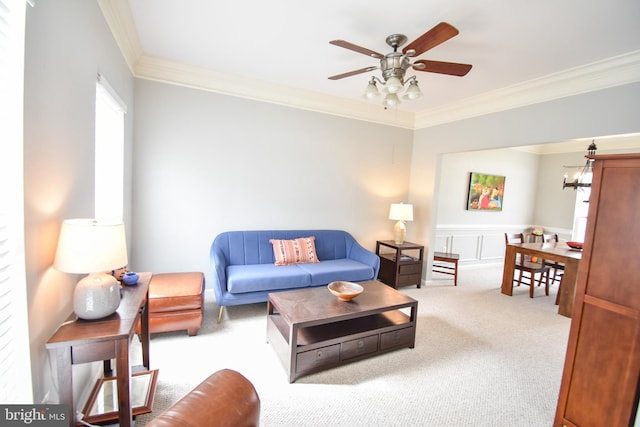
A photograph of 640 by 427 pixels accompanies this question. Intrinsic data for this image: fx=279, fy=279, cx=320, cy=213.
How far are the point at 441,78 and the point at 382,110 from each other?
124cm

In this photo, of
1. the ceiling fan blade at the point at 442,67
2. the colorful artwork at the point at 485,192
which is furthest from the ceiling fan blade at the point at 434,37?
the colorful artwork at the point at 485,192

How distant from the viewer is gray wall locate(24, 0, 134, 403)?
114 centimetres

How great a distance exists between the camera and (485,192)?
5.55 metres

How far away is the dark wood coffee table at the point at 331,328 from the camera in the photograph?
2061 millimetres

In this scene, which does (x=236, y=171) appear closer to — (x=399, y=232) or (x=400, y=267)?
(x=399, y=232)

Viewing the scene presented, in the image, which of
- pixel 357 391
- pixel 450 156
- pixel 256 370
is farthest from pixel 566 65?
pixel 256 370

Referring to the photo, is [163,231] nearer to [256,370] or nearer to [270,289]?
[270,289]

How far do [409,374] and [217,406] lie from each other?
1.63 meters

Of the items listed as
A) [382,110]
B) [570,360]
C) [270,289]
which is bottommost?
[270,289]

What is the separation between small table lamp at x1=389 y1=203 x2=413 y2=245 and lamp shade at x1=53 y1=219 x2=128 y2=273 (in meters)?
3.50

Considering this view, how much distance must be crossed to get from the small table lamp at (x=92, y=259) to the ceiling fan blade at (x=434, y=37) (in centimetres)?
213

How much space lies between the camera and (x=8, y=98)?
99 cm

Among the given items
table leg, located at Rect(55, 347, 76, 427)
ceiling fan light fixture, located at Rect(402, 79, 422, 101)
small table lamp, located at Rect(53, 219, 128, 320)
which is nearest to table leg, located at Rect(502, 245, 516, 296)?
ceiling fan light fixture, located at Rect(402, 79, 422, 101)

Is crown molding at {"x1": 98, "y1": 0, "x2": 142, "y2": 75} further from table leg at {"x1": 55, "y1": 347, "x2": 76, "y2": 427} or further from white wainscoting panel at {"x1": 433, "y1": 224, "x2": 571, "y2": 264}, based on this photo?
white wainscoting panel at {"x1": 433, "y1": 224, "x2": 571, "y2": 264}
